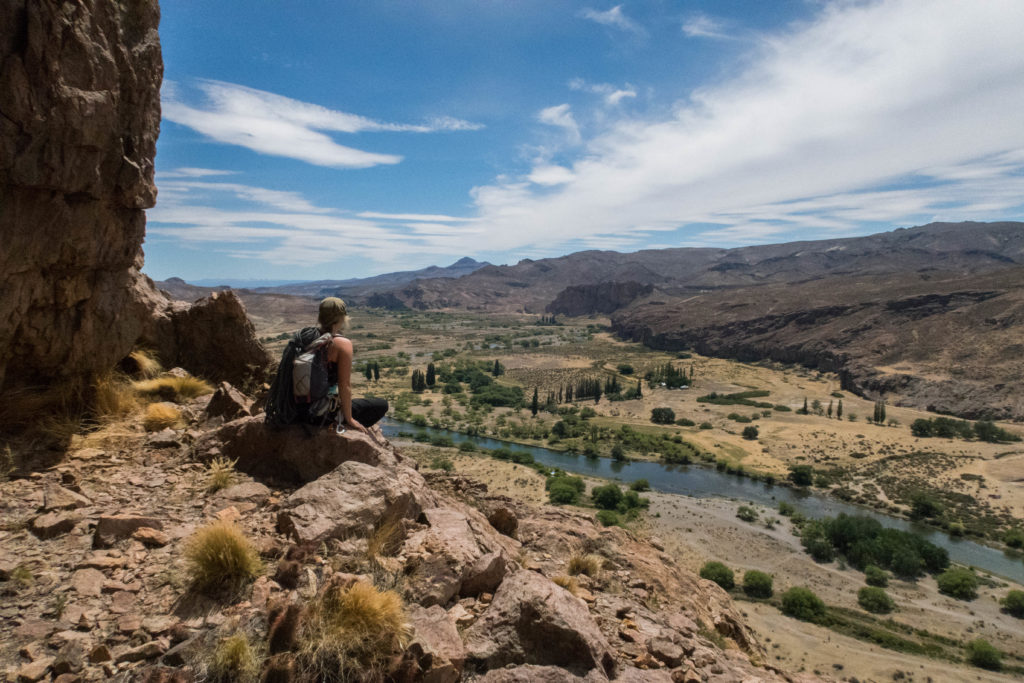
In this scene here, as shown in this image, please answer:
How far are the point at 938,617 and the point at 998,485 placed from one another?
35.3 metres

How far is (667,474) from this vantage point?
214 feet

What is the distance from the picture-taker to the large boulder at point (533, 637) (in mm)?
5527

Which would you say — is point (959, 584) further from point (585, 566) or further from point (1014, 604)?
point (585, 566)

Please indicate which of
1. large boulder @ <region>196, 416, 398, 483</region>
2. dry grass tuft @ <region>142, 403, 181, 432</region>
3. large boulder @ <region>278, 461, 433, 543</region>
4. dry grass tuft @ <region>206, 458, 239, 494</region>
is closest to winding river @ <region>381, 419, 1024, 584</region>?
large boulder @ <region>196, 416, 398, 483</region>

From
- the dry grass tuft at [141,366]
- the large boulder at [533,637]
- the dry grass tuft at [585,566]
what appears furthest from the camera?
the dry grass tuft at [141,366]

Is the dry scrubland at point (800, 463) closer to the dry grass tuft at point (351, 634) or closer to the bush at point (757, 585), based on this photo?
the bush at point (757, 585)

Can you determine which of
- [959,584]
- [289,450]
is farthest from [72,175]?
[959,584]

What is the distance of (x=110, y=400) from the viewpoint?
891 centimetres

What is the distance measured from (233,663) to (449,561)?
2.59 m

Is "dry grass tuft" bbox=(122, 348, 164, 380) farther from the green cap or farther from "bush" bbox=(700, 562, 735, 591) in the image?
"bush" bbox=(700, 562, 735, 591)

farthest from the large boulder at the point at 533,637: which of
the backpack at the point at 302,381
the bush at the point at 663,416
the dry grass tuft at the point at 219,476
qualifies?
the bush at the point at 663,416

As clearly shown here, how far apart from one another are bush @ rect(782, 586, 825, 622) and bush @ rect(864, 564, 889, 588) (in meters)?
8.00

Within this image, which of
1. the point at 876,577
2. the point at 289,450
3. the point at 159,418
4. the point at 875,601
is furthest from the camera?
the point at 876,577

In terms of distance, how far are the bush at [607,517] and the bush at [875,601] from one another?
60.2 feet
